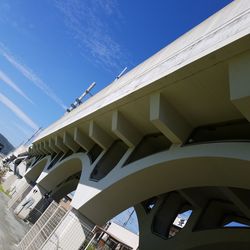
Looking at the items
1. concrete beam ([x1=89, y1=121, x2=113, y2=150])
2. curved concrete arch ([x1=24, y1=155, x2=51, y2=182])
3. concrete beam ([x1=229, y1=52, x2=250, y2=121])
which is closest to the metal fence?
curved concrete arch ([x1=24, y1=155, x2=51, y2=182])

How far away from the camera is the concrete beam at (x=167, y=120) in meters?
6.46

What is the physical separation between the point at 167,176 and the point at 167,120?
1604 mm

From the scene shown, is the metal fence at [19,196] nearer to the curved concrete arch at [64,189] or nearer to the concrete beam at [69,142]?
the curved concrete arch at [64,189]

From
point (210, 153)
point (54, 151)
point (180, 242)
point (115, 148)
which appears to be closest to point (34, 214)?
point (54, 151)

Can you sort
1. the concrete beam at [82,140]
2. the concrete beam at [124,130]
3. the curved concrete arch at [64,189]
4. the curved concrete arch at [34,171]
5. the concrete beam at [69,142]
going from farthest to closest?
1. the curved concrete arch at [34,171]
2. the curved concrete arch at [64,189]
3. the concrete beam at [69,142]
4. the concrete beam at [82,140]
5. the concrete beam at [124,130]

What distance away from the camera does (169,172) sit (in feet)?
24.1

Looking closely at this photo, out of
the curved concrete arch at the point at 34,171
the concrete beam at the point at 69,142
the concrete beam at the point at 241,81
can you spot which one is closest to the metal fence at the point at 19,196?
the curved concrete arch at the point at 34,171

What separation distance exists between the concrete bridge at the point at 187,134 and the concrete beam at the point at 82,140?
41mm

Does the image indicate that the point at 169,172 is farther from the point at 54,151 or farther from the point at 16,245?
the point at 54,151

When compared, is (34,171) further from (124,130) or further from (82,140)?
(124,130)

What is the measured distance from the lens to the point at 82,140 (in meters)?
12.5

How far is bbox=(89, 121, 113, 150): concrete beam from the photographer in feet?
34.2

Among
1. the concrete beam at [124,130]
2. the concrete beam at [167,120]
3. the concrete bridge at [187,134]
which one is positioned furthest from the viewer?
the concrete beam at [124,130]

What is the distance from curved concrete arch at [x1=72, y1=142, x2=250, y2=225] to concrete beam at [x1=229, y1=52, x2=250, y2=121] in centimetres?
93
